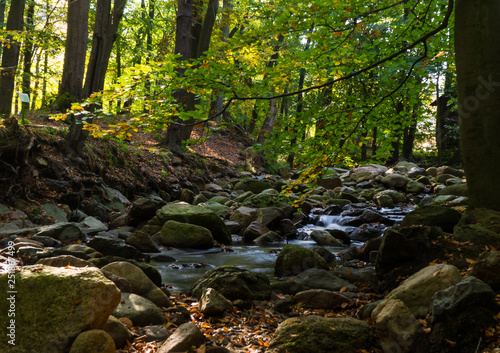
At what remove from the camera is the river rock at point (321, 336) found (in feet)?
10.7

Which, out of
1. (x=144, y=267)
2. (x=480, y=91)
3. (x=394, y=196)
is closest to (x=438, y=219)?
(x=480, y=91)

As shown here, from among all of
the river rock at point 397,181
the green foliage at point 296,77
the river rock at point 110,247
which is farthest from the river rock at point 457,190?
the river rock at point 110,247

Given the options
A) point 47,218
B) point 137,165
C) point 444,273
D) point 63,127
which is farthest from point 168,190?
point 444,273

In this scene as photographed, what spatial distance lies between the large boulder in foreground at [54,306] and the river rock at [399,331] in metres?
2.34

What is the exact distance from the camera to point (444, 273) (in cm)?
353

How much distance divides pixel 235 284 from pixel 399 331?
92.2 inches

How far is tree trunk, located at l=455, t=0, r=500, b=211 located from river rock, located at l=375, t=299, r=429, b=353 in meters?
2.71

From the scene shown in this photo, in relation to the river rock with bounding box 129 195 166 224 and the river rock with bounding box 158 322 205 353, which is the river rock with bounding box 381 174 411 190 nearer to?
the river rock with bounding box 129 195 166 224

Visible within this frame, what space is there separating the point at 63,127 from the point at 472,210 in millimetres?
11055

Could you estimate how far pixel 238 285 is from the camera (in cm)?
490

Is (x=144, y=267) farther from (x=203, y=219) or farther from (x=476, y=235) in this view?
(x=476, y=235)

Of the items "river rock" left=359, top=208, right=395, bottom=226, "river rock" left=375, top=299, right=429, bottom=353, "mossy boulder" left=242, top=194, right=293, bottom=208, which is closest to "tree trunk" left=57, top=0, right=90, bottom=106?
"mossy boulder" left=242, top=194, right=293, bottom=208

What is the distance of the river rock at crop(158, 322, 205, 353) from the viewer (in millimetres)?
3229

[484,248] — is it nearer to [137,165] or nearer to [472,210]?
[472,210]
